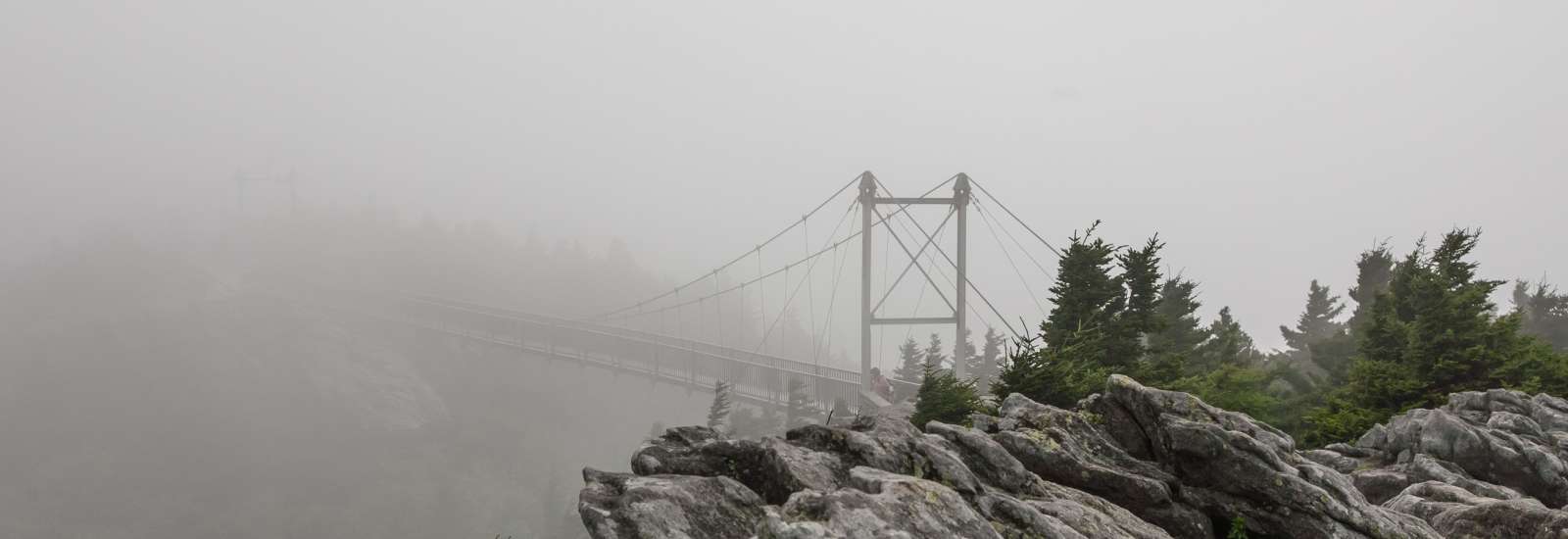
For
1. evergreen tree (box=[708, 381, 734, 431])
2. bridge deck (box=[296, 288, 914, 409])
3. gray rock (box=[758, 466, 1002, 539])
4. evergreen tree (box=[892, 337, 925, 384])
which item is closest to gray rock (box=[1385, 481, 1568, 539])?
gray rock (box=[758, 466, 1002, 539])

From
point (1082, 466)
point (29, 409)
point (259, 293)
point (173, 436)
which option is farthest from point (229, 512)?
point (1082, 466)

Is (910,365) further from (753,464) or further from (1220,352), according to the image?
(753,464)

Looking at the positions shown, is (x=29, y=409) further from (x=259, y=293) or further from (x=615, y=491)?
(x=615, y=491)

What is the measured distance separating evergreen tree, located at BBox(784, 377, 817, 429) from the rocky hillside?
21.4 m

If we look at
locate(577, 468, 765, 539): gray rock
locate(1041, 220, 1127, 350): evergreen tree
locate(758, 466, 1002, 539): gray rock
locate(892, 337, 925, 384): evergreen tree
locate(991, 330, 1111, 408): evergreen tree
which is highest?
locate(1041, 220, 1127, 350): evergreen tree

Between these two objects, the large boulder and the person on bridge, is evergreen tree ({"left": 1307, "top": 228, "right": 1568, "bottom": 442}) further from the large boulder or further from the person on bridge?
the person on bridge

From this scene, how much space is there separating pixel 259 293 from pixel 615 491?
270 feet

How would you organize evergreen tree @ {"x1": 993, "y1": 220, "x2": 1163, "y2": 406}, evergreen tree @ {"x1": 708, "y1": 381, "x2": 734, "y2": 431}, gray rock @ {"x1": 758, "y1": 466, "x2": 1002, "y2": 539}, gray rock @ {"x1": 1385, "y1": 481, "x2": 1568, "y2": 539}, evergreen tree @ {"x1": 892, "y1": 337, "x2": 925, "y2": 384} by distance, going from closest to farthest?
gray rock @ {"x1": 758, "y1": 466, "x2": 1002, "y2": 539} < gray rock @ {"x1": 1385, "y1": 481, "x2": 1568, "y2": 539} < evergreen tree @ {"x1": 993, "y1": 220, "x2": 1163, "y2": 406} < evergreen tree @ {"x1": 708, "y1": 381, "x2": 734, "y2": 431} < evergreen tree @ {"x1": 892, "y1": 337, "x2": 925, "y2": 384}

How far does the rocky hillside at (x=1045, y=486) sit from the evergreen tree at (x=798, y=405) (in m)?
21.4

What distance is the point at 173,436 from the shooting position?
49.4 metres

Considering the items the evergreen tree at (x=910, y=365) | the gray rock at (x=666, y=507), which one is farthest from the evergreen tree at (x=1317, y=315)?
the gray rock at (x=666, y=507)

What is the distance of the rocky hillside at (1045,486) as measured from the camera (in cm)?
691

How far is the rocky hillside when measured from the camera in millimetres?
6914

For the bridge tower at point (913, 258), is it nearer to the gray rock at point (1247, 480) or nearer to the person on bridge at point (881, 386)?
the person on bridge at point (881, 386)
